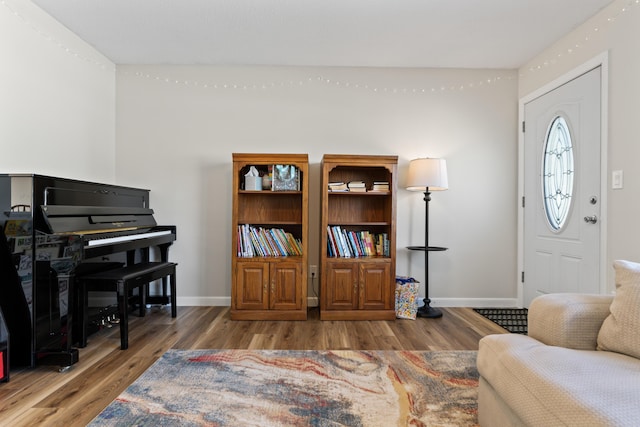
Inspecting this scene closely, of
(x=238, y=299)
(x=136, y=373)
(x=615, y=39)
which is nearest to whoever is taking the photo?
(x=136, y=373)

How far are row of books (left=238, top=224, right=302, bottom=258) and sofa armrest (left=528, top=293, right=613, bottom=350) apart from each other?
2239 millimetres

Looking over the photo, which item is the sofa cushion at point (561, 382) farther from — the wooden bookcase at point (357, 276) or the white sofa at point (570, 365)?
the wooden bookcase at point (357, 276)

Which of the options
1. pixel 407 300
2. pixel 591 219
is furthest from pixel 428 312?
pixel 591 219

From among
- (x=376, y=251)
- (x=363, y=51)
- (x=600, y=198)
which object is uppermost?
(x=363, y=51)

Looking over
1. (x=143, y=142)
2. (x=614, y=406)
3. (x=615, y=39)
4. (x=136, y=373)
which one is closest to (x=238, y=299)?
(x=136, y=373)

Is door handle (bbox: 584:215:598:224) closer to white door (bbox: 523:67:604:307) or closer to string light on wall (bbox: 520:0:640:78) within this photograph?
white door (bbox: 523:67:604:307)

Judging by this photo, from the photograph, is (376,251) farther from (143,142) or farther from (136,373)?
(143,142)

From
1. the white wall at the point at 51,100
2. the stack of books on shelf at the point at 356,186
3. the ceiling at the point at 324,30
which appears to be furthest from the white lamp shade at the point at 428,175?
the white wall at the point at 51,100

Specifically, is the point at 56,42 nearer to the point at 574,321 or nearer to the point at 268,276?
the point at 268,276

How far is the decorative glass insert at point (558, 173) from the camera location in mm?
3020

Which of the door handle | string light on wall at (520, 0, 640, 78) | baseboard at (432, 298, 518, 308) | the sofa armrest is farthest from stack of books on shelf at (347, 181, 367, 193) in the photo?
the sofa armrest

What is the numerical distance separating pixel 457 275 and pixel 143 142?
3434 millimetres

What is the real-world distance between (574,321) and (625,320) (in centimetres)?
16

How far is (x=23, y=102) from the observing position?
2607mm
